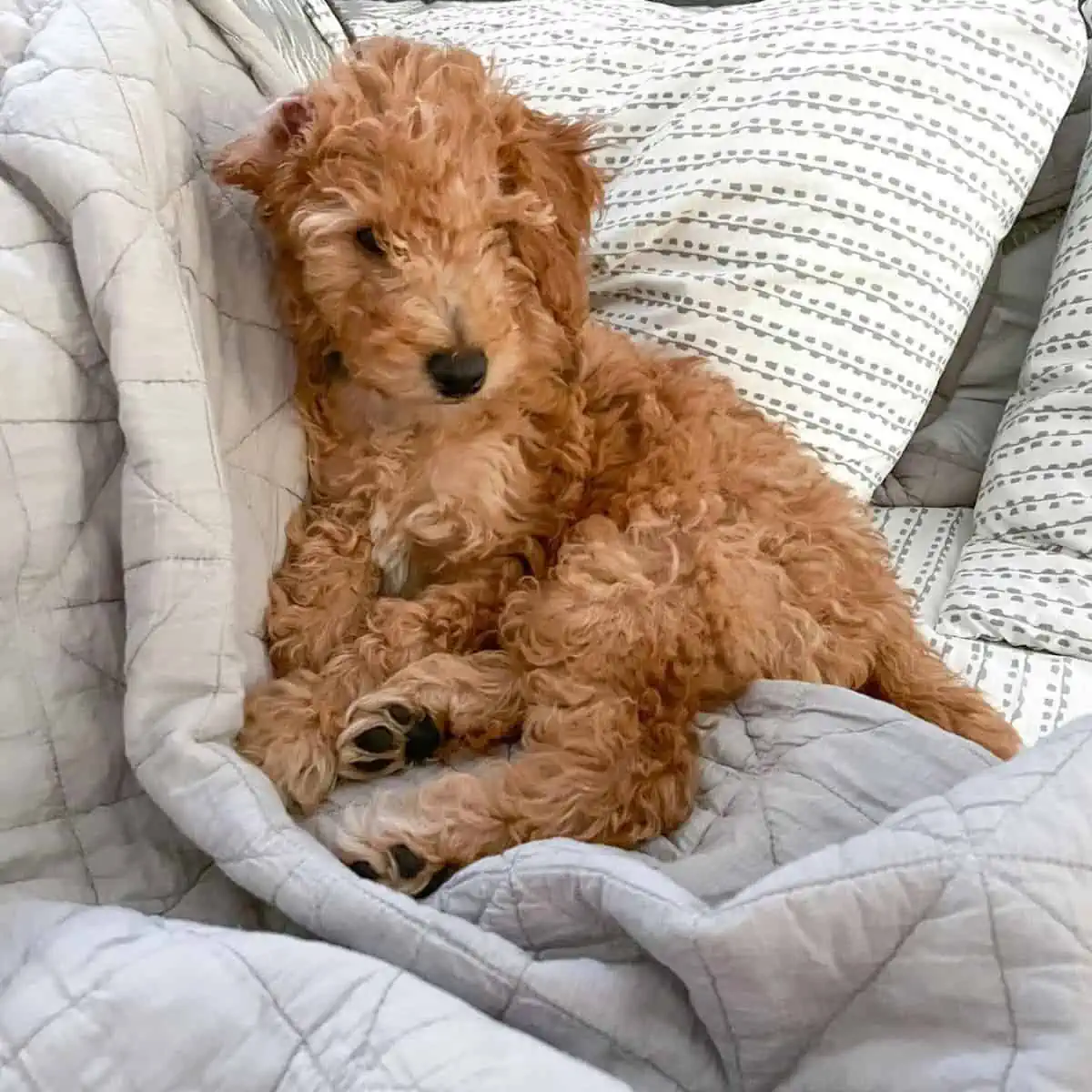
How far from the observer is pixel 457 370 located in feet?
5.26

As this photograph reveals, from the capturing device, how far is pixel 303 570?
5.78 feet

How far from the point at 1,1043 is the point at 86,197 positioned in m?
0.99

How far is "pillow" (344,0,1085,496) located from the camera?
2.19 meters

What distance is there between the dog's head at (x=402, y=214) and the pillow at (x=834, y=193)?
57 cm

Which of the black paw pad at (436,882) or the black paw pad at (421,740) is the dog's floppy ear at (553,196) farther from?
the black paw pad at (436,882)

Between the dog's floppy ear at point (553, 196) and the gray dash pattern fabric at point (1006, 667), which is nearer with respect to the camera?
the dog's floppy ear at point (553, 196)

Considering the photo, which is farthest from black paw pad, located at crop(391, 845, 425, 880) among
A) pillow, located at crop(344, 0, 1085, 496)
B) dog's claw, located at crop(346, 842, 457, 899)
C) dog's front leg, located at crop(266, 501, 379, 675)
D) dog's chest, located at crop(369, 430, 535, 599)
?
pillow, located at crop(344, 0, 1085, 496)

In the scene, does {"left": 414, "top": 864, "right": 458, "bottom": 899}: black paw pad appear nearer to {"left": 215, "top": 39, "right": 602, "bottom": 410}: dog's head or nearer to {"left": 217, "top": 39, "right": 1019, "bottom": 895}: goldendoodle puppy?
{"left": 217, "top": 39, "right": 1019, "bottom": 895}: goldendoodle puppy

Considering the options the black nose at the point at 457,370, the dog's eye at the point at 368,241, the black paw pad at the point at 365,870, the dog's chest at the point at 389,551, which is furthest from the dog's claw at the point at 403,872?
the dog's eye at the point at 368,241

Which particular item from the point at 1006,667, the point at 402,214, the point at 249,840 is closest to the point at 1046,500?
the point at 1006,667

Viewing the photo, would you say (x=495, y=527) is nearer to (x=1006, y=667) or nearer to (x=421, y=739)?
(x=421, y=739)

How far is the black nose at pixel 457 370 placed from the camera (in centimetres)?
160

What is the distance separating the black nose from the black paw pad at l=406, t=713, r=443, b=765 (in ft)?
1.63

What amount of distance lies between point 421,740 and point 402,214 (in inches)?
30.9
